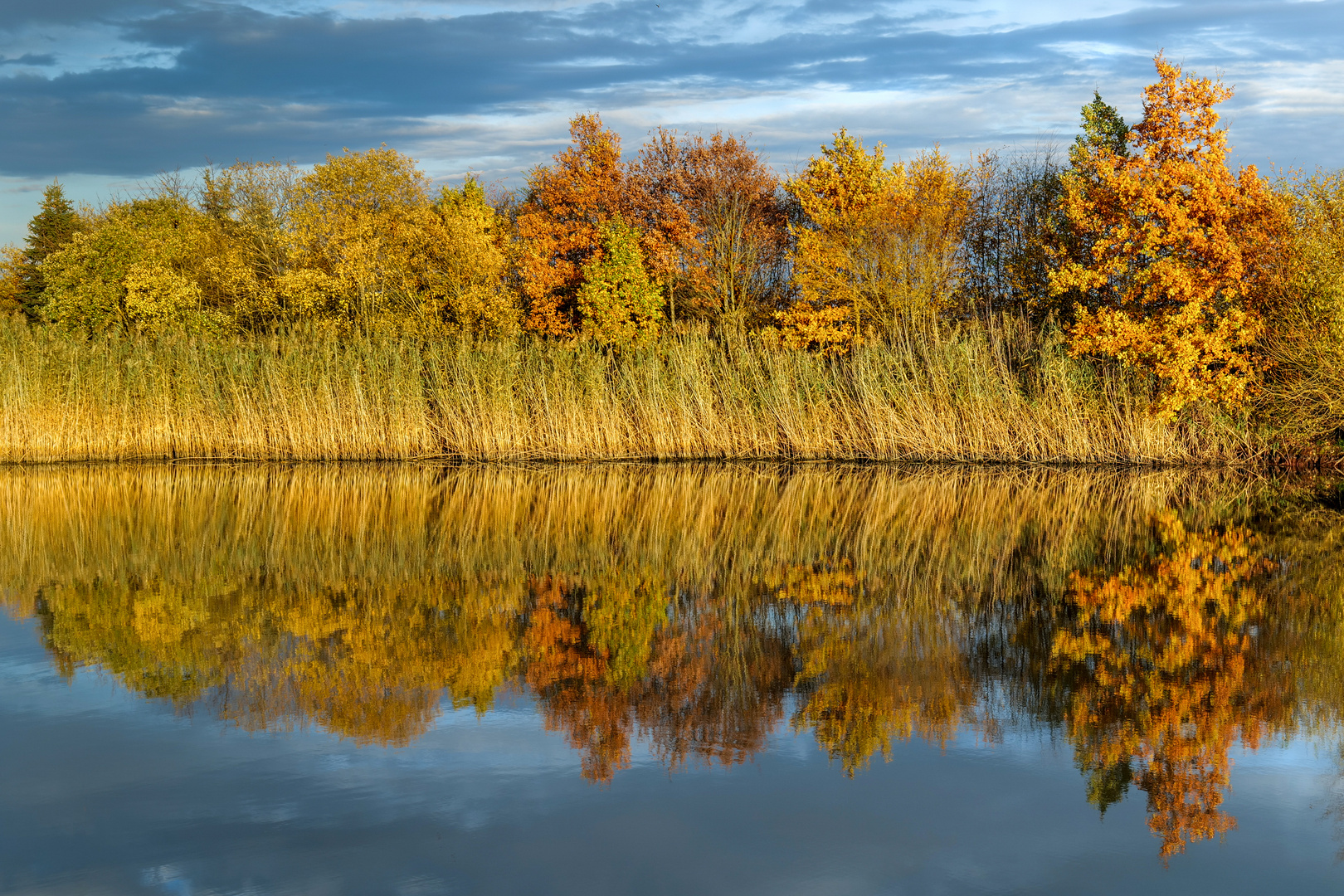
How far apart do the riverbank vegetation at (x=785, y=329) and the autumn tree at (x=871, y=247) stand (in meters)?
0.06

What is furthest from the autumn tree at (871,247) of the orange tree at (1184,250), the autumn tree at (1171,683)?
the autumn tree at (1171,683)

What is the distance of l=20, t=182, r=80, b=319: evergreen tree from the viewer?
4650cm

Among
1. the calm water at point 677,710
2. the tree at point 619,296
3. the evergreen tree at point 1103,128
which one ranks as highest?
the evergreen tree at point 1103,128

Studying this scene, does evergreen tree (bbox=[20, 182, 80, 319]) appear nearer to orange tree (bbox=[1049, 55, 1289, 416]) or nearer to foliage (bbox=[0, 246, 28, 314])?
foliage (bbox=[0, 246, 28, 314])

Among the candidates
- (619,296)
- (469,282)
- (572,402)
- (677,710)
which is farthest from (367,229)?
(677,710)

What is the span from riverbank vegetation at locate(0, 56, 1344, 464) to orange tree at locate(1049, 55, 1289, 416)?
0.15ft

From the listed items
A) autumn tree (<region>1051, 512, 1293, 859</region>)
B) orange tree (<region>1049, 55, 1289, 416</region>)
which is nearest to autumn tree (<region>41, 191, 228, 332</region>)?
orange tree (<region>1049, 55, 1289, 416</region>)

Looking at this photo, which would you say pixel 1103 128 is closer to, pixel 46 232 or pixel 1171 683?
pixel 1171 683

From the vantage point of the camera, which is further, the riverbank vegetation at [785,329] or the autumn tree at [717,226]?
the autumn tree at [717,226]

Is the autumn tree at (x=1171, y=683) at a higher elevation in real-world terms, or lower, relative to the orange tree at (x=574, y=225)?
lower

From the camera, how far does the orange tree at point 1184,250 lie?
1573 cm

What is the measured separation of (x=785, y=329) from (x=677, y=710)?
54.1 feet

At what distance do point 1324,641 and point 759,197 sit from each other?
828 inches

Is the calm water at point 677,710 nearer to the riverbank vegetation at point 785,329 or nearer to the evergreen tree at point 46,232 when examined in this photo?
the riverbank vegetation at point 785,329
